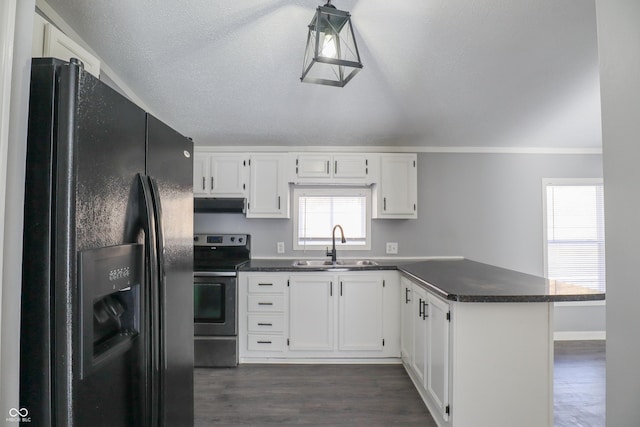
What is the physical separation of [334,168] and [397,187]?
2.37 ft

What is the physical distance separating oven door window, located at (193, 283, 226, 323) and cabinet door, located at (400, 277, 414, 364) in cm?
168

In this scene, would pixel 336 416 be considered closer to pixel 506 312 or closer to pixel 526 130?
pixel 506 312

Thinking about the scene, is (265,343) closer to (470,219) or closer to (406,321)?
(406,321)

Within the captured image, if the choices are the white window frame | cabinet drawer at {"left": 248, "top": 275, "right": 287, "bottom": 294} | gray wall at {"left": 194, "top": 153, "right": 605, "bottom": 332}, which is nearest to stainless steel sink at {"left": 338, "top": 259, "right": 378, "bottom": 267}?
gray wall at {"left": 194, "top": 153, "right": 605, "bottom": 332}

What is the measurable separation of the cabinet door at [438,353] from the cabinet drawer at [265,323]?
4.68 feet

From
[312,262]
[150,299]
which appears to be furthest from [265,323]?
[150,299]

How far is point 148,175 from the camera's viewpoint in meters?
0.99

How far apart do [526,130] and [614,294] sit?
3276 millimetres

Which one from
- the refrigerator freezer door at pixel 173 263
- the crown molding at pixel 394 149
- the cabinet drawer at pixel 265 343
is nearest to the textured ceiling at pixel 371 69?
the crown molding at pixel 394 149

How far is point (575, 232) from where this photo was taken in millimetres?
3877

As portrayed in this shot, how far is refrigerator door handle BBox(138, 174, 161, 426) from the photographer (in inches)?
36.3

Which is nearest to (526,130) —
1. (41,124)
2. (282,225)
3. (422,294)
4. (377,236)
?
(377,236)

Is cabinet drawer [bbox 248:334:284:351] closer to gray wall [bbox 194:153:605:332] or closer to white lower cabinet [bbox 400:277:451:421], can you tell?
gray wall [bbox 194:153:605:332]
